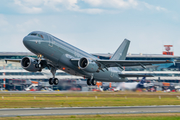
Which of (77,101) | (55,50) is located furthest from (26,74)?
(55,50)

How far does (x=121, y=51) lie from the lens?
5366 centimetres

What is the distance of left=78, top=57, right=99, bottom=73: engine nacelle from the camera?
39031 mm

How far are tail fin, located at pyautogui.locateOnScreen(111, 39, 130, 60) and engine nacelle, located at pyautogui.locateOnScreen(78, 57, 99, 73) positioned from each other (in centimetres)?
1276

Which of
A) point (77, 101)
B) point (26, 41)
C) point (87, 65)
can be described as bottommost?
point (77, 101)

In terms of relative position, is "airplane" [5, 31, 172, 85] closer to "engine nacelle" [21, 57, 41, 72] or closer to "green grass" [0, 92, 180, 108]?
"engine nacelle" [21, 57, 41, 72]

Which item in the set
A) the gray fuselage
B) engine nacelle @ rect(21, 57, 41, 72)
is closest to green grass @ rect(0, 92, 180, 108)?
engine nacelle @ rect(21, 57, 41, 72)

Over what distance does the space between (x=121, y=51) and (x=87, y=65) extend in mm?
16111

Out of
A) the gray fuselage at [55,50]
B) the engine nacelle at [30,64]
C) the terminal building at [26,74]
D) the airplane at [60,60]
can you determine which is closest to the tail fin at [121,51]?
the airplane at [60,60]

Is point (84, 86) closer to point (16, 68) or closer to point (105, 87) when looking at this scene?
point (105, 87)

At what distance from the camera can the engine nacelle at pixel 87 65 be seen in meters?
39.0

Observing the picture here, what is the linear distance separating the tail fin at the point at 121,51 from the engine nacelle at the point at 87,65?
12.8 m

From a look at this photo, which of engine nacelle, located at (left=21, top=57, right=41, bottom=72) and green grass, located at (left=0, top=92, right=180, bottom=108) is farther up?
engine nacelle, located at (left=21, top=57, right=41, bottom=72)

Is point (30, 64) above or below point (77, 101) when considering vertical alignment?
above

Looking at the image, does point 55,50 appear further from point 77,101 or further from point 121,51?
point 77,101
